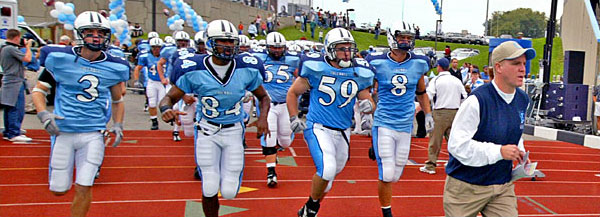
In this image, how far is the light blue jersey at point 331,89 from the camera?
5.15m

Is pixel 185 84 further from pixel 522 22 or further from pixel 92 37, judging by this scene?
pixel 522 22

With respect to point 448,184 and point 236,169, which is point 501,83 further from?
point 236,169

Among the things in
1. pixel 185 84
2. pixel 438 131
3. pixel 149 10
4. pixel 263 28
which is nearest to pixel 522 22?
pixel 263 28

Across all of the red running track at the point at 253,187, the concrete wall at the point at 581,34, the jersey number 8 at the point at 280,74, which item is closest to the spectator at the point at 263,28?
the concrete wall at the point at 581,34

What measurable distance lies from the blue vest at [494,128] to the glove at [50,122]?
10.3 feet

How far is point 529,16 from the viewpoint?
10788 centimetres

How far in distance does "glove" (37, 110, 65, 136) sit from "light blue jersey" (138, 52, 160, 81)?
6115 mm

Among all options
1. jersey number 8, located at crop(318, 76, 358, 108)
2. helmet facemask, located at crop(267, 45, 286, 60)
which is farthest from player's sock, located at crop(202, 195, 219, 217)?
helmet facemask, located at crop(267, 45, 286, 60)

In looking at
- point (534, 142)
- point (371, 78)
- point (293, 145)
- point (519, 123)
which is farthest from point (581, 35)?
point (519, 123)

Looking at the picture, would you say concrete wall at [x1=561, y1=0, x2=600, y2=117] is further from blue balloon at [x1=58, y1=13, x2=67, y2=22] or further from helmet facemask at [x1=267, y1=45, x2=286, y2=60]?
blue balloon at [x1=58, y1=13, x2=67, y2=22]

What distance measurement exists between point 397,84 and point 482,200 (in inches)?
95.2

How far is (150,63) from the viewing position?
10.9m

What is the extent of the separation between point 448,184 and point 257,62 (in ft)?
6.88

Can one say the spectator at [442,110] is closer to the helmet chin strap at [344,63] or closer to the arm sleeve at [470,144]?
the helmet chin strap at [344,63]
